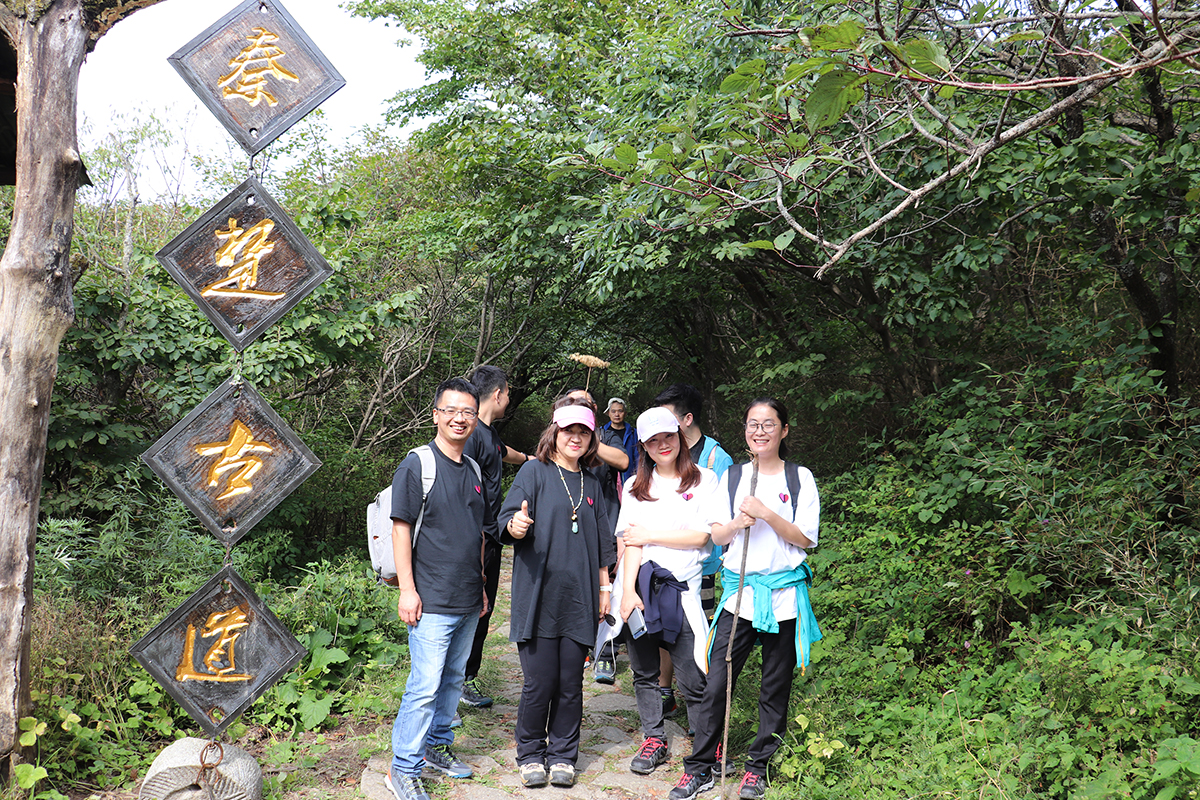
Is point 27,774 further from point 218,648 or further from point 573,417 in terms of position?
point 573,417

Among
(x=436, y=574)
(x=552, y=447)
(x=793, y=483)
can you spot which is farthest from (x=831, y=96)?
(x=436, y=574)

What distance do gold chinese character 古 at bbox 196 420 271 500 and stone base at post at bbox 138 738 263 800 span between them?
1083mm

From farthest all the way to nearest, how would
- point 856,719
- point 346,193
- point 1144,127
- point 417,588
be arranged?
point 346,193
point 1144,127
point 856,719
point 417,588

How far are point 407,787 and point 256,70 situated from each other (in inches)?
124

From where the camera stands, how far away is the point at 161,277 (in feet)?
22.2

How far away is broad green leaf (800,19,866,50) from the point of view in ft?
6.32

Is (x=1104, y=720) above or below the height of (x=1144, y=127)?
below

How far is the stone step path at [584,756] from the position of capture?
11.9 feet

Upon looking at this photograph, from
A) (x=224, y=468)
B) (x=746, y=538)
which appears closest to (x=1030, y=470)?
(x=746, y=538)

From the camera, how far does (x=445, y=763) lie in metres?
3.79

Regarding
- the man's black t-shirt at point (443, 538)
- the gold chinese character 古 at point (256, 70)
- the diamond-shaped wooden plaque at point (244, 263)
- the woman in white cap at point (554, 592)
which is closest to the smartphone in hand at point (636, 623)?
the woman in white cap at point (554, 592)

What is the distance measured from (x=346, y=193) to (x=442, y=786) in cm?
591

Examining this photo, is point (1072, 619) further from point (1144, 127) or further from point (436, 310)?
point (436, 310)

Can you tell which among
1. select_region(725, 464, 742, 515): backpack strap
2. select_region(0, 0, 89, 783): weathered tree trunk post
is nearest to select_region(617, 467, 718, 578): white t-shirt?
select_region(725, 464, 742, 515): backpack strap
